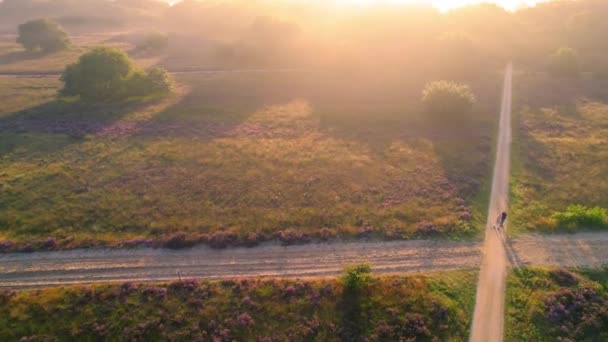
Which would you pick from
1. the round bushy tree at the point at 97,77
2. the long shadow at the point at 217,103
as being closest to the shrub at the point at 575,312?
the long shadow at the point at 217,103

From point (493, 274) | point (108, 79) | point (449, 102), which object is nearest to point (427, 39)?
point (449, 102)

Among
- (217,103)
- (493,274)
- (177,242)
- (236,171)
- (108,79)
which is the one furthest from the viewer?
(217,103)

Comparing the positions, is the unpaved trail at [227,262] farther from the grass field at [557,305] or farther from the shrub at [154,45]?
the shrub at [154,45]

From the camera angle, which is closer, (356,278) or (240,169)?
(356,278)

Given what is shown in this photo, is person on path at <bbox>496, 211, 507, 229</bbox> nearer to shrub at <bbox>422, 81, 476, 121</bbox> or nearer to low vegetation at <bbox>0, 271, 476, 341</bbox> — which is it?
low vegetation at <bbox>0, 271, 476, 341</bbox>

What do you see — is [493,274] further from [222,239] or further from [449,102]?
[449,102]

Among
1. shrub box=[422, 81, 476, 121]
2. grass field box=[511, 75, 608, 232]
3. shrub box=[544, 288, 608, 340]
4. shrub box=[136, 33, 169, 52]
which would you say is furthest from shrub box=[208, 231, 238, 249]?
shrub box=[136, 33, 169, 52]
